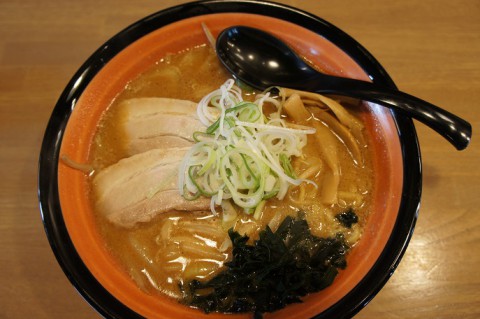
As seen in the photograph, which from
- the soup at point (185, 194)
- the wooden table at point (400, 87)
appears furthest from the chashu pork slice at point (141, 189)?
the wooden table at point (400, 87)

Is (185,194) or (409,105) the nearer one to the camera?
(409,105)

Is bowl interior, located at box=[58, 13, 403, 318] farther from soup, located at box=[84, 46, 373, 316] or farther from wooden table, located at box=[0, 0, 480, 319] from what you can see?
wooden table, located at box=[0, 0, 480, 319]

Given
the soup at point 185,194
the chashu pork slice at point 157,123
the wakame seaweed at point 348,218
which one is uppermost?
the chashu pork slice at point 157,123

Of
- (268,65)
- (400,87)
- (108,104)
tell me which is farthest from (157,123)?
(400,87)

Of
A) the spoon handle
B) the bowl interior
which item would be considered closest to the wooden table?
the bowl interior

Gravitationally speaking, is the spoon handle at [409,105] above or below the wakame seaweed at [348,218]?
above

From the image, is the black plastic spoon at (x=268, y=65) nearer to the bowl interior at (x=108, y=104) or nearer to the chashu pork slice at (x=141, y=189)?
the bowl interior at (x=108, y=104)

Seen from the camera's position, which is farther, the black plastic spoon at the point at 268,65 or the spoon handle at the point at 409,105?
the black plastic spoon at the point at 268,65

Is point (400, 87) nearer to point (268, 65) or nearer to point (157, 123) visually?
point (268, 65)
